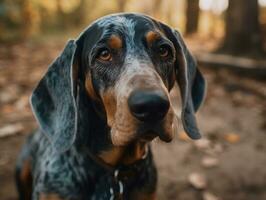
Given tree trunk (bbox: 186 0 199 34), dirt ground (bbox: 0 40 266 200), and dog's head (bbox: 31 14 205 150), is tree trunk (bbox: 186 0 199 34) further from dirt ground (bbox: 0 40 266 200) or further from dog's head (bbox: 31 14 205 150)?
dog's head (bbox: 31 14 205 150)

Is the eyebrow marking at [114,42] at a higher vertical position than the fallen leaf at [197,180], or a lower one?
higher

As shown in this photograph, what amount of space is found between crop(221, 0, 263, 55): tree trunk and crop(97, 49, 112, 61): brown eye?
7.77m

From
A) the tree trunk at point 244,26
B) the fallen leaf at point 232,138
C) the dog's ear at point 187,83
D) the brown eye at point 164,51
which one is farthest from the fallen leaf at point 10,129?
the tree trunk at point 244,26

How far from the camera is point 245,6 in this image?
1015 cm

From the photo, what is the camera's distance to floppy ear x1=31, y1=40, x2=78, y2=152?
10.9ft

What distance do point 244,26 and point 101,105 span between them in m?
7.81

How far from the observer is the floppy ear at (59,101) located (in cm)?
331

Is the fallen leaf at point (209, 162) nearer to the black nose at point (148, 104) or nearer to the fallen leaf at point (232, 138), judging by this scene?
the fallen leaf at point (232, 138)

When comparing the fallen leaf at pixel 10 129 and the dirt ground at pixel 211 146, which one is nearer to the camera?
the dirt ground at pixel 211 146

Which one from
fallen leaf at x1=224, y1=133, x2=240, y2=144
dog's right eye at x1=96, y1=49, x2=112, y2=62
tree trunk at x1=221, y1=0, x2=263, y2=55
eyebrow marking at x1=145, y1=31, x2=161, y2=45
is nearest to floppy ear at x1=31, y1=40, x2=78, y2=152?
dog's right eye at x1=96, y1=49, x2=112, y2=62

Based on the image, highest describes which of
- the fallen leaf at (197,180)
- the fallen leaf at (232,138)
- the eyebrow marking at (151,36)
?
the eyebrow marking at (151,36)

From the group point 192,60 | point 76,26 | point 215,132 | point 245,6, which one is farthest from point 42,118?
point 76,26

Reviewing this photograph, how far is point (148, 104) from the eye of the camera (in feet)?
8.34

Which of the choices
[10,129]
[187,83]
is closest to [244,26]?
[10,129]
